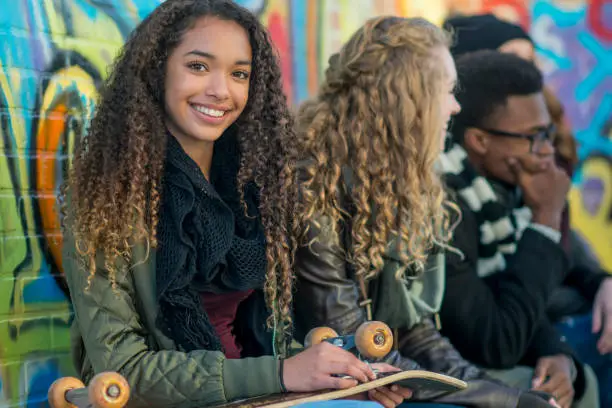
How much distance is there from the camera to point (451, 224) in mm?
3828

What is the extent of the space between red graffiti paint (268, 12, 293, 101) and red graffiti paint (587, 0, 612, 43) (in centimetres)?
240

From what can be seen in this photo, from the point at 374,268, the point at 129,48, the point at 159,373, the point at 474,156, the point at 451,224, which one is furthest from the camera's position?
the point at 474,156

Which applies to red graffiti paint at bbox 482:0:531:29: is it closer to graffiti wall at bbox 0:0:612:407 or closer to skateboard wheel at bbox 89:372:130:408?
graffiti wall at bbox 0:0:612:407

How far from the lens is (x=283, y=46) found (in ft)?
14.7

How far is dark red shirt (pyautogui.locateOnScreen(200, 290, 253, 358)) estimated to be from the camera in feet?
10.0

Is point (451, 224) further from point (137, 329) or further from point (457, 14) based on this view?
point (457, 14)

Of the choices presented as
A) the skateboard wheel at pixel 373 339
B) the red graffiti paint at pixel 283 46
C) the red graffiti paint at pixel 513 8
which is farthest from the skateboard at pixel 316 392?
Answer: the red graffiti paint at pixel 513 8

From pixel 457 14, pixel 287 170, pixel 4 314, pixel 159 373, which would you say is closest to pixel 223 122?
pixel 287 170

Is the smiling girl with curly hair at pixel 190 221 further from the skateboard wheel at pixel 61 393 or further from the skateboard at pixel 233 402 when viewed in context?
the skateboard wheel at pixel 61 393

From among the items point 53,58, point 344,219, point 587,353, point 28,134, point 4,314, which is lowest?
point 587,353

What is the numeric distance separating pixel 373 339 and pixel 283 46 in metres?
2.14

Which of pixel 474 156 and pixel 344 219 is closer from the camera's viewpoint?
pixel 344 219

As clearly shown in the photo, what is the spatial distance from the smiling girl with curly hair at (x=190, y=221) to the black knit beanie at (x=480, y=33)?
1734 millimetres

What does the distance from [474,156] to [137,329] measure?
1907mm
